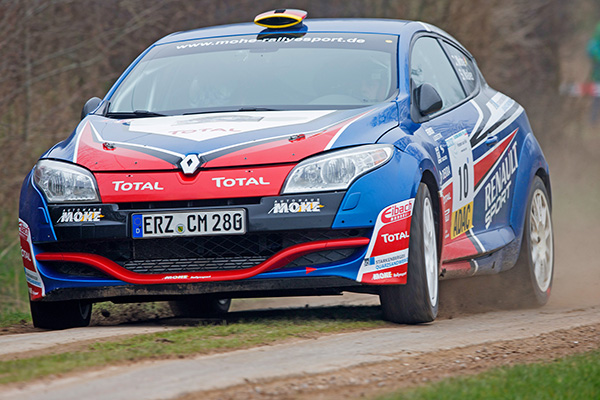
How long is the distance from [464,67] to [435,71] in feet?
2.68

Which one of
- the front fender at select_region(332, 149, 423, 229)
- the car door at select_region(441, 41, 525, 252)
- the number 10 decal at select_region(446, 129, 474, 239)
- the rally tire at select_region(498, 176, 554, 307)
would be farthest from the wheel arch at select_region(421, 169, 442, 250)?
the rally tire at select_region(498, 176, 554, 307)

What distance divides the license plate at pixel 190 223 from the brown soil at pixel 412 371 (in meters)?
1.13

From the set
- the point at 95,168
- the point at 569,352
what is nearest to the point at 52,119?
the point at 95,168

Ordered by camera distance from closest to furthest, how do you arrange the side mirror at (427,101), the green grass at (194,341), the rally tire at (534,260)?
the green grass at (194,341), the side mirror at (427,101), the rally tire at (534,260)

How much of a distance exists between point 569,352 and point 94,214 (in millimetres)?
2419

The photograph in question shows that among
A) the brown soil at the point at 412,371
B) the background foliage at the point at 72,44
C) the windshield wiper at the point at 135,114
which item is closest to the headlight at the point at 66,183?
the windshield wiper at the point at 135,114

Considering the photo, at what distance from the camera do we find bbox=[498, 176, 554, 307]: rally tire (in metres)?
7.94

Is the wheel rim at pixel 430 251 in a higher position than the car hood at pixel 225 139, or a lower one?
lower

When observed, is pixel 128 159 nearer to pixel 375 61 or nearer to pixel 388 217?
pixel 388 217

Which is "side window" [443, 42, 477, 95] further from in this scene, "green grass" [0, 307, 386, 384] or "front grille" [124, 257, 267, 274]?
"front grille" [124, 257, 267, 274]

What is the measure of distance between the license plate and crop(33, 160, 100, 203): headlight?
282 millimetres

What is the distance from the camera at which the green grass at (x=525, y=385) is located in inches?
170

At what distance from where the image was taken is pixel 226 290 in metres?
5.81

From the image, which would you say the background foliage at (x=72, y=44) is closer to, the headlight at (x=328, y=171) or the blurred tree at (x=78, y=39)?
the blurred tree at (x=78, y=39)
